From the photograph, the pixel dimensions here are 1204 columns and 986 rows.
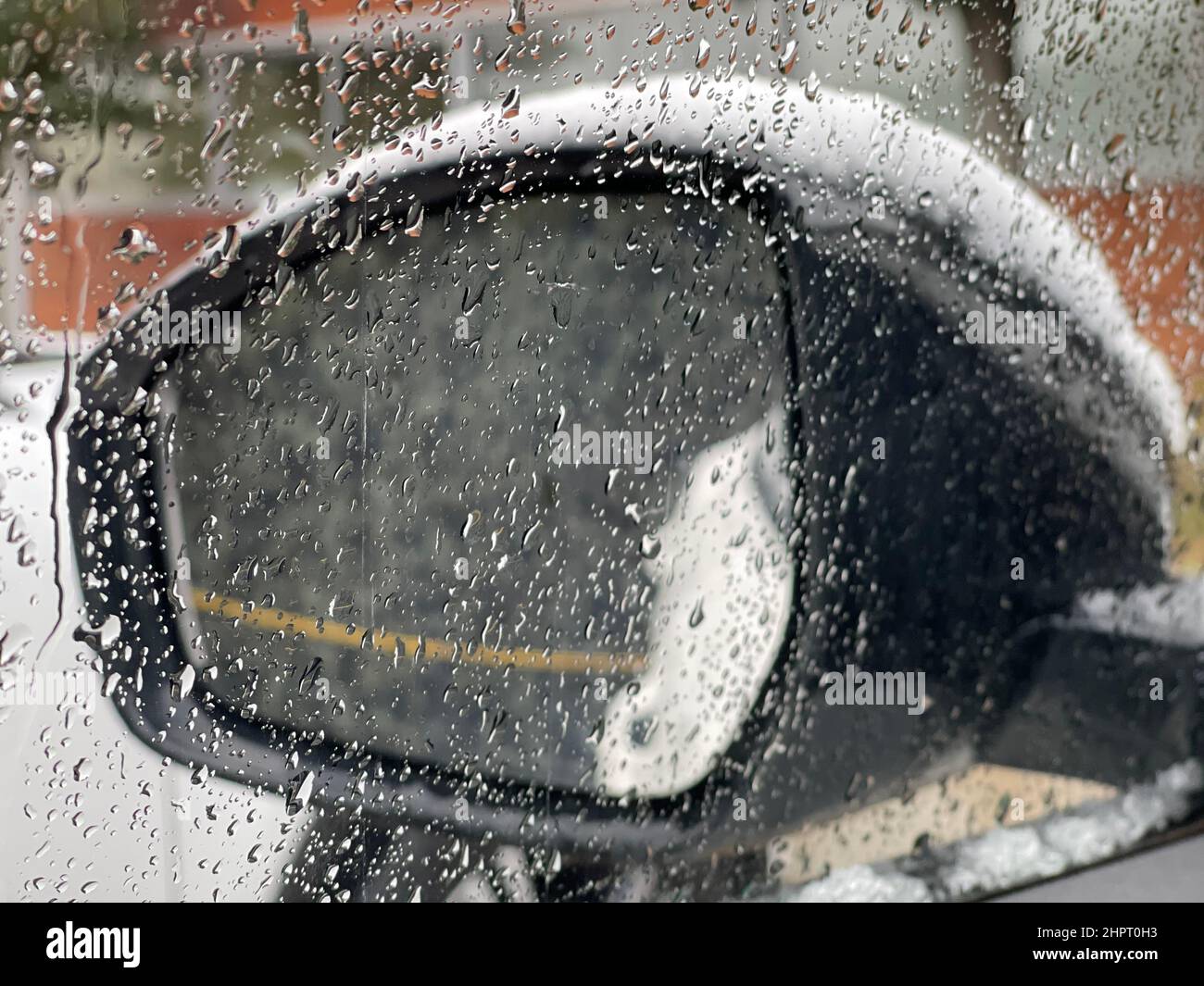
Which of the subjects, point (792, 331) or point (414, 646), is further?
point (792, 331)

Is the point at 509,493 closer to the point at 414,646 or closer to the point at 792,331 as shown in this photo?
the point at 414,646

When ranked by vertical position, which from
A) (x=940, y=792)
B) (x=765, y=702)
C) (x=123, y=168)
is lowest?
(x=940, y=792)

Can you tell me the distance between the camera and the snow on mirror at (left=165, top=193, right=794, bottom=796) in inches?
42.5

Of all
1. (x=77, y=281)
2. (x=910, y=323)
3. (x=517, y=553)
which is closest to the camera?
(x=77, y=281)

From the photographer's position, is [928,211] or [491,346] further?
[928,211]

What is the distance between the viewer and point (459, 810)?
1196 millimetres

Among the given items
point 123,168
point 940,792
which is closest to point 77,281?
point 123,168

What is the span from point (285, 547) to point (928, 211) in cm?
80

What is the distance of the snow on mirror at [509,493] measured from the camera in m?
1.08

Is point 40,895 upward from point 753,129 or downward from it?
downward

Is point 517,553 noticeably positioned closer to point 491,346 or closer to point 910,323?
point 491,346

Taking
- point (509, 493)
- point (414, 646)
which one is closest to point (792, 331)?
point (509, 493)

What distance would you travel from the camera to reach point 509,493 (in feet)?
3.97

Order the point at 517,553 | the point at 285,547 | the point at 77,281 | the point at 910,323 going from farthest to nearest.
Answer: the point at 910,323
the point at 517,553
the point at 285,547
the point at 77,281
